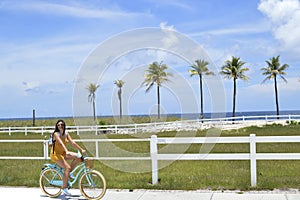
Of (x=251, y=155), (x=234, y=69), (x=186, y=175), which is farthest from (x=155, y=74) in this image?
(x=234, y=69)

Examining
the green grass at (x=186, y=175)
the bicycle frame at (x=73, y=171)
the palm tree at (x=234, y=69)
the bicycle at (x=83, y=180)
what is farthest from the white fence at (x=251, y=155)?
the palm tree at (x=234, y=69)

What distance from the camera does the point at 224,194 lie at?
26.8 ft

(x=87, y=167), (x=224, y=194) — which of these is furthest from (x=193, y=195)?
(x=87, y=167)

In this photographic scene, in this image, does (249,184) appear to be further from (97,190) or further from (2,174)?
(2,174)

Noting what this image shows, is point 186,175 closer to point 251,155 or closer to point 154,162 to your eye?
point 154,162

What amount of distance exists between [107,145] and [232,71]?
1611 inches

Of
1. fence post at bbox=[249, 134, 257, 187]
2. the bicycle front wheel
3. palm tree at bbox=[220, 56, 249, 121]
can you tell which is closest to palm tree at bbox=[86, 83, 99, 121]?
the bicycle front wheel

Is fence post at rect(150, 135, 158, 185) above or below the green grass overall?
above

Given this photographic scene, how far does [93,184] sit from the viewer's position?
7.80 meters

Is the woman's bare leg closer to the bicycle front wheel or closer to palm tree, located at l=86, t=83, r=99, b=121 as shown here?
the bicycle front wheel

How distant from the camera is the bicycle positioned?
781 cm

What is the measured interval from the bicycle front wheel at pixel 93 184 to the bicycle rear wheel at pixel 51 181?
0.52 metres

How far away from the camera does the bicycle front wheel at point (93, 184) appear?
25.5ft

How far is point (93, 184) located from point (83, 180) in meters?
0.23
